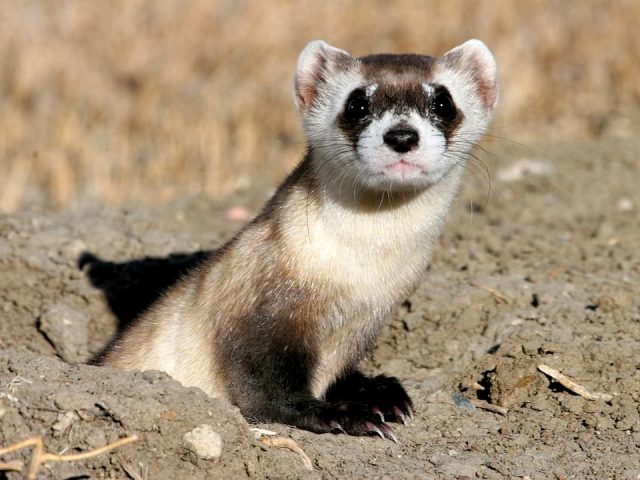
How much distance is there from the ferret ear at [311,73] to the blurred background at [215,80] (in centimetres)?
337

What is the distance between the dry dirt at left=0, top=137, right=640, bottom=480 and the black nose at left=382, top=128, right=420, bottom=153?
1.04 m

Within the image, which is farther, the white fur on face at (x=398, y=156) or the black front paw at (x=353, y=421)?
the black front paw at (x=353, y=421)

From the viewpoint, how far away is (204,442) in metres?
3.11

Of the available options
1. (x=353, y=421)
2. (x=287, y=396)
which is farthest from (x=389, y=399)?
(x=287, y=396)

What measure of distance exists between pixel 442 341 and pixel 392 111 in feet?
4.84

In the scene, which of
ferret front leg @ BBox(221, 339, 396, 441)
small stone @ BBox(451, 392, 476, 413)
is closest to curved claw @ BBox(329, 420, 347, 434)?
ferret front leg @ BBox(221, 339, 396, 441)

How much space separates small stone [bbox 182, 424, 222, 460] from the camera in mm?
3094

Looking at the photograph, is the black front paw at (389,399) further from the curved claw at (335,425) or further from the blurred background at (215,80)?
the blurred background at (215,80)

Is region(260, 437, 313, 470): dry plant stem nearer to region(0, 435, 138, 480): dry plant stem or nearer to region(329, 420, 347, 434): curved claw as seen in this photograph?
region(329, 420, 347, 434): curved claw

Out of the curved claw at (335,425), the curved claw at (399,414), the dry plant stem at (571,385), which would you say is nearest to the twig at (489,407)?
the dry plant stem at (571,385)

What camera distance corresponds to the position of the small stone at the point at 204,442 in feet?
10.2

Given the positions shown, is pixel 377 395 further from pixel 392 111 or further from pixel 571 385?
pixel 392 111

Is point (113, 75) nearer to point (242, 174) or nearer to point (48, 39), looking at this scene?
point (48, 39)

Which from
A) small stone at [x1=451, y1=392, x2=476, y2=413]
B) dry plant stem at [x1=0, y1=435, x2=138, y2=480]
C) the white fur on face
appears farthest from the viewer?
small stone at [x1=451, y1=392, x2=476, y2=413]
